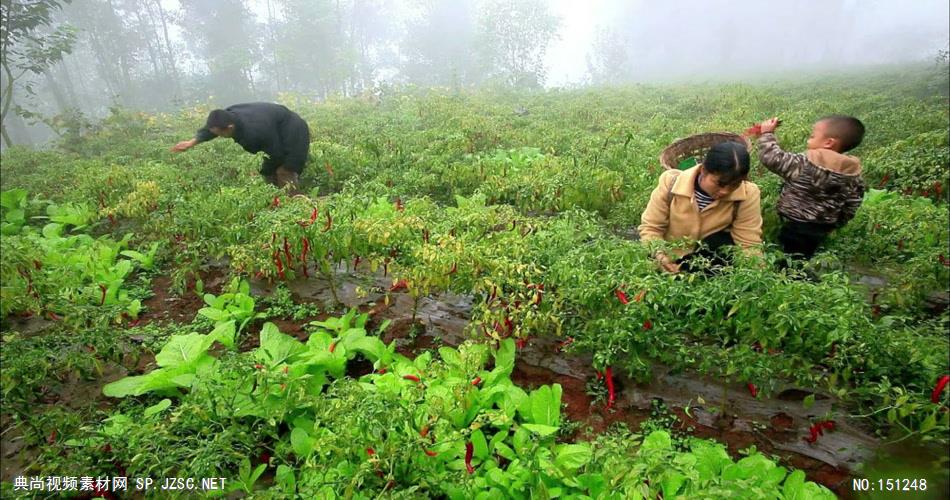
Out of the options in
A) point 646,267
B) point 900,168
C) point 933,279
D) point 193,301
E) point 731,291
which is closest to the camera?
point 731,291

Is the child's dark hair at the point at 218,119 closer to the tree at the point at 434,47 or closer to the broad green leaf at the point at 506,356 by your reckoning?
the broad green leaf at the point at 506,356

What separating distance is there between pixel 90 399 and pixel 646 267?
3.96 meters

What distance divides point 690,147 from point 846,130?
1662 millimetres

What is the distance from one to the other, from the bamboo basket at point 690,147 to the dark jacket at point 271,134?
5.36 meters

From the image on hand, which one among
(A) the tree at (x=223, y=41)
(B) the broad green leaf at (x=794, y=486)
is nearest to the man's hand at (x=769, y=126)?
(B) the broad green leaf at (x=794, y=486)

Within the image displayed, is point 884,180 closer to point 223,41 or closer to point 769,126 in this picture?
point 769,126

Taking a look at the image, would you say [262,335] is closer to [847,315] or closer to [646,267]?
[646,267]

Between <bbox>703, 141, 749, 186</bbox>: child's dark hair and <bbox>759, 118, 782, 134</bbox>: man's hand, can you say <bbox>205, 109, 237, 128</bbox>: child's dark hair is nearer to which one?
<bbox>703, 141, 749, 186</bbox>: child's dark hair

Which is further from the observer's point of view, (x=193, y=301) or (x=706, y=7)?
(x=706, y=7)

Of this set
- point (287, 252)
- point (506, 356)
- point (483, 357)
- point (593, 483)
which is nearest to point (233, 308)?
point (287, 252)

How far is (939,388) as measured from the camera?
2.14m

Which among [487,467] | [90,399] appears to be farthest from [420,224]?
[90,399]

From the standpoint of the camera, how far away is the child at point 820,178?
3.66 meters

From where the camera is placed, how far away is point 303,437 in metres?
2.59
